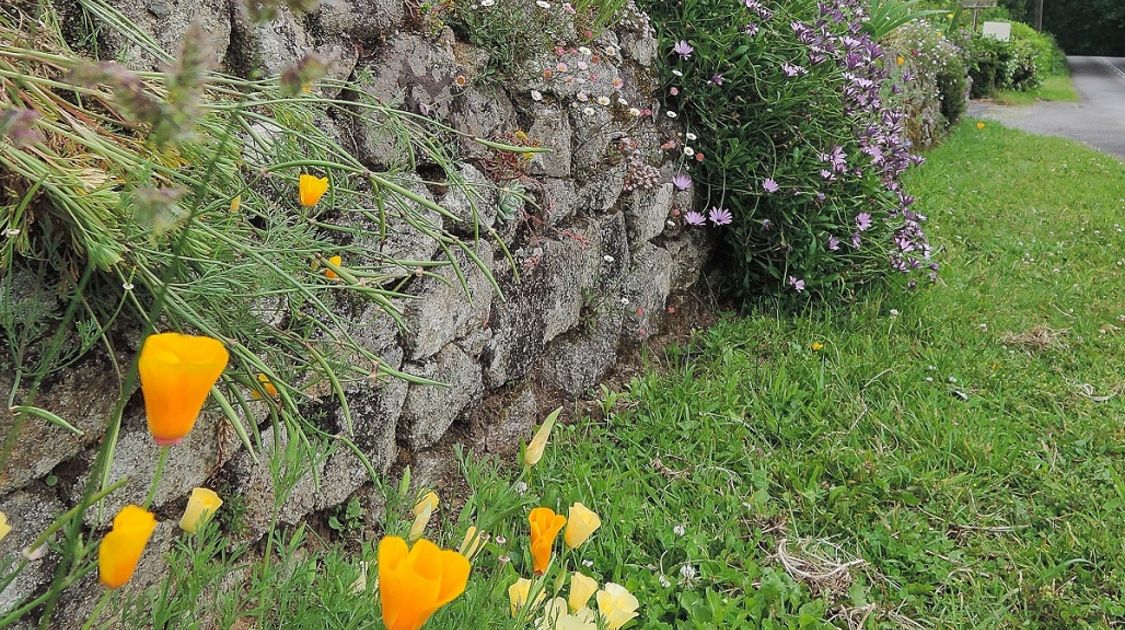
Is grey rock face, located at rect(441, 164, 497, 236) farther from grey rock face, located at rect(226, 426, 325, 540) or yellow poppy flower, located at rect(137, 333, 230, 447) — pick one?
yellow poppy flower, located at rect(137, 333, 230, 447)

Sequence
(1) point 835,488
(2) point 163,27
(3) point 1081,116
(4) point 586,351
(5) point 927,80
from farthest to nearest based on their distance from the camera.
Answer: (3) point 1081,116 → (5) point 927,80 → (4) point 586,351 → (1) point 835,488 → (2) point 163,27

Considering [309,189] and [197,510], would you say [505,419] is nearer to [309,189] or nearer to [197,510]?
[309,189]

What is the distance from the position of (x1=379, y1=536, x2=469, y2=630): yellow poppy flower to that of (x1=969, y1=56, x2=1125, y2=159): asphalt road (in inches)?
365

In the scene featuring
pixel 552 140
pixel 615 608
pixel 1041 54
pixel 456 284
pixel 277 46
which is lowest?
pixel 1041 54

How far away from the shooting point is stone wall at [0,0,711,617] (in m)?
1.27

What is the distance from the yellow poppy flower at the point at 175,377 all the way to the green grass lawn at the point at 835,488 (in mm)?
369

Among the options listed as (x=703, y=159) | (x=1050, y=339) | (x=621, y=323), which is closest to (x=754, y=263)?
(x=703, y=159)

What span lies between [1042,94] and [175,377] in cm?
1609

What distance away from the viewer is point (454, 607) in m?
1.32

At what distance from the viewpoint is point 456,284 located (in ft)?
6.59

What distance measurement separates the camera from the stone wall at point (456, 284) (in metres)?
1.27

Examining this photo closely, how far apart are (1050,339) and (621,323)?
1.86 meters

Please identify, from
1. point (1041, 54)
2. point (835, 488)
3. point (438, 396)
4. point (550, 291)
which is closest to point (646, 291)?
point (550, 291)

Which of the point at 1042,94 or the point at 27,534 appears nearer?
the point at 27,534
